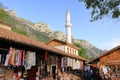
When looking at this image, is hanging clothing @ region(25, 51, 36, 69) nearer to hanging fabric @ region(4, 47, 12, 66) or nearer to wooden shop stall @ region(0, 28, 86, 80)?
wooden shop stall @ region(0, 28, 86, 80)

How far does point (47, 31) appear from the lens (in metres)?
163

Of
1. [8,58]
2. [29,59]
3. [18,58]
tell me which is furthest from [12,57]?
[29,59]

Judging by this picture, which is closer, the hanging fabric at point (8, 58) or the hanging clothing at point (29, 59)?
the hanging fabric at point (8, 58)

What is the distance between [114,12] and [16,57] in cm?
633

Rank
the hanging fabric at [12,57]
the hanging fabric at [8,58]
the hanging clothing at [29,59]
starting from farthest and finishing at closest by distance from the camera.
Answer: the hanging clothing at [29,59], the hanging fabric at [12,57], the hanging fabric at [8,58]

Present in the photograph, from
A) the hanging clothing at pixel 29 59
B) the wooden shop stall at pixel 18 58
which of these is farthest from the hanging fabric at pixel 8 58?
the hanging clothing at pixel 29 59

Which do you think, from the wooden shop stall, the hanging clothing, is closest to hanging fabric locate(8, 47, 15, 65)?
the wooden shop stall

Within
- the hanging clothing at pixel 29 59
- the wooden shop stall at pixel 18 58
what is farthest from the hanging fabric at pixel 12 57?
→ the hanging clothing at pixel 29 59

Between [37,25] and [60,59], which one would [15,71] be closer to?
[60,59]

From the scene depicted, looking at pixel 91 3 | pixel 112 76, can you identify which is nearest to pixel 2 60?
pixel 91 3

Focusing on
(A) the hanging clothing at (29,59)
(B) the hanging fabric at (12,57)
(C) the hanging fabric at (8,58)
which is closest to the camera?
(C) the hanging fabric at (8,58)

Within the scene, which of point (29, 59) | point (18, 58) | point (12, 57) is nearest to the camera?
point (12, 57)

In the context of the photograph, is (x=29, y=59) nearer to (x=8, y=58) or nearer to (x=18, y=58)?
(x=18, y=58)

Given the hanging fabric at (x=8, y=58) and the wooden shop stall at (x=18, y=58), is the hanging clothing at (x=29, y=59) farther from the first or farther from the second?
the hanging fabric at (x=8, y=58)
